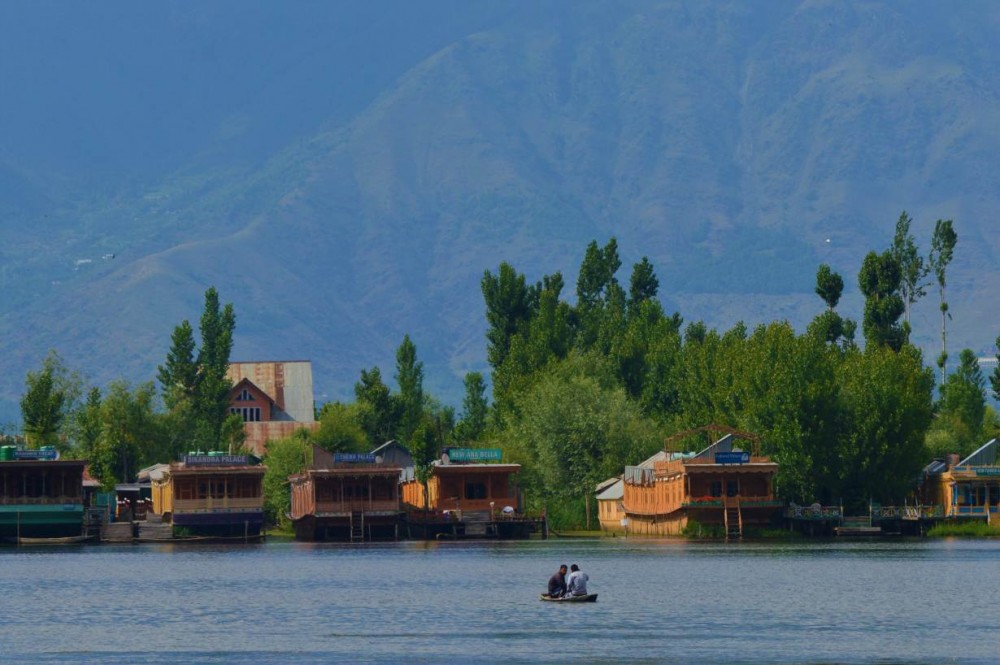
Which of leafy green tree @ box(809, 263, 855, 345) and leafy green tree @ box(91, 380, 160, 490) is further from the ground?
leafy green tree @ box(809, 263, 855, 345)

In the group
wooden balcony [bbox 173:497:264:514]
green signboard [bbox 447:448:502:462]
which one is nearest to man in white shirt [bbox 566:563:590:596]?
wooden balcony [bbox 173:497:264:514]

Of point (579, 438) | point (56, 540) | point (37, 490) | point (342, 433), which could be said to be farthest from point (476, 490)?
point (342, 433)

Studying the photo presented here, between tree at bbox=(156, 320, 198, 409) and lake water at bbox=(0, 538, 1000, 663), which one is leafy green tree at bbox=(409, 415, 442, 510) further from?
tree at bbox=(156, 320, 198, 409)

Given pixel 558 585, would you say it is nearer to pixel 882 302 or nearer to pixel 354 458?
pixel 354 458

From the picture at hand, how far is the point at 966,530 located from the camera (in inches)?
5782

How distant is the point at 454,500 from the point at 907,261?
55.3m

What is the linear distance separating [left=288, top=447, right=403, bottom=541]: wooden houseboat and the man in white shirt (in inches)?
2406

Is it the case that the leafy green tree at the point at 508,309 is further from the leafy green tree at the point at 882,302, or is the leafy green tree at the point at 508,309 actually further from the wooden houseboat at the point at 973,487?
the wooden houseboat at the point at 973,487

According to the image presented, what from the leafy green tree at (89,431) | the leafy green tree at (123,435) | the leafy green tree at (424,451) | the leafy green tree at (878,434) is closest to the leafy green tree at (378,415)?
the leafy green tree at (123,435)

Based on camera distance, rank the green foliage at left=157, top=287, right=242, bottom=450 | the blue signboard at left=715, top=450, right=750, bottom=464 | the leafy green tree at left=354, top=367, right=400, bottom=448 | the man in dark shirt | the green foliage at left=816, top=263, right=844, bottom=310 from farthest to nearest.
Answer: the leafy green tree at left=354, top=367, right=400, bottom=448 < the green foliage at left=157, top=287, right=242, bottom=450 < the green foliage at left=816, top=263, right=844, bottom=310 < the blue signboard at left=715, top=450, right=750, bottom=464 < the man in dark shirt

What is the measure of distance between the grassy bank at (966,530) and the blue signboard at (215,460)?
48.8 metres

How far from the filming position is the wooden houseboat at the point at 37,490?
474 feet

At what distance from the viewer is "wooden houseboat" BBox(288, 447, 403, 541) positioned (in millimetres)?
145750

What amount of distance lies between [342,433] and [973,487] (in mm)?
60285
